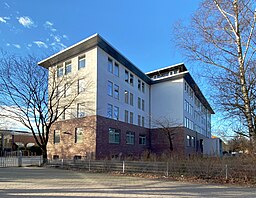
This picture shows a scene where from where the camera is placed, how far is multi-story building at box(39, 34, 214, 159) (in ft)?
88.2

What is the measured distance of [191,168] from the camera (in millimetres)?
13742

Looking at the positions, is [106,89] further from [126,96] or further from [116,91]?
[126,96]

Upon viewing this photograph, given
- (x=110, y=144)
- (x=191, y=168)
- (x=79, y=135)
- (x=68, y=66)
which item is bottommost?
(x=191, y=168)

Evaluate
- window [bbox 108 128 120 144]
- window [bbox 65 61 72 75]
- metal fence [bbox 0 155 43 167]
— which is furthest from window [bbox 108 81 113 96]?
metal fence [bbox 0 155 43 167]

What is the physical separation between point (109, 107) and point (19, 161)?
1076 cm

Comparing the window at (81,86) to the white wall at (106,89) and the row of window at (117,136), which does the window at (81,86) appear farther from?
the row of window at (117,136)

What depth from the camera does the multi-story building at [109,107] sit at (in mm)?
26875

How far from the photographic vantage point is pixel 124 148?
31.4 meters

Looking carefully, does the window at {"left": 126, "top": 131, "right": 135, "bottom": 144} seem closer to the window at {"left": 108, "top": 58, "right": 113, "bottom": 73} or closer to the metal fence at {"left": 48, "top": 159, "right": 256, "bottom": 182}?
the window at {"left": 108, "top": 58, "right": 113, "bottom": 73}

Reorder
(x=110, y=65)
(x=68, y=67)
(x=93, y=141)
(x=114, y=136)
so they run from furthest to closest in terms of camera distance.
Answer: (x=68, y=67) → (x=110, y=65) → (x=114, y=136) → (x=93, y=141)

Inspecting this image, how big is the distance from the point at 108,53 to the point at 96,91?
4925 mm

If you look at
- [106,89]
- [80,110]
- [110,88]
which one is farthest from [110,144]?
[110,88]

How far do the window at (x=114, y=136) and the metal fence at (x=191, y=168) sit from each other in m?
11.2

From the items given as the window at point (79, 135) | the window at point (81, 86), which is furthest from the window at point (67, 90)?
the window at point (79, 135)
